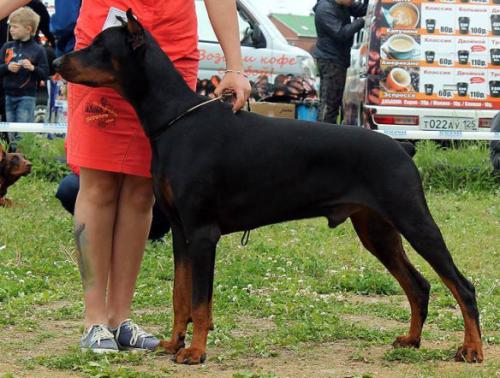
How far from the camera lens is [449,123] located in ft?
40.6

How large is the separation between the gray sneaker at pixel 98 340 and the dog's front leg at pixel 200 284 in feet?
1.33

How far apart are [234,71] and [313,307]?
1634mm

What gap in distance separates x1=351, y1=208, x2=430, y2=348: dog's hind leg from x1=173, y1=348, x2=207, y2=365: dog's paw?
1.02m

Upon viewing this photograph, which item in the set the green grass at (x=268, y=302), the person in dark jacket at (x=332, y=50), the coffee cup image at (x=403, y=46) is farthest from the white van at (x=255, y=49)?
the green grass at (x=268, y=302)

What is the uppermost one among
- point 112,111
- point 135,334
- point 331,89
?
point 112,111

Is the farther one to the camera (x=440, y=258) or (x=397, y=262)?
(x=397, y=262)

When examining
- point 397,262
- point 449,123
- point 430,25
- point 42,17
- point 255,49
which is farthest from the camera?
point 255,49

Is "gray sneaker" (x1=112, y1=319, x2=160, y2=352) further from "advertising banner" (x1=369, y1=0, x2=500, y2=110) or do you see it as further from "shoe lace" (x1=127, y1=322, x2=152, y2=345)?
"advertising banner" (x1=369, y1=0, x2=500, y2=110)

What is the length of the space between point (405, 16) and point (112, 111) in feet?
26.4

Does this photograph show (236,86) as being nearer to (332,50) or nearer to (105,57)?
(105,57)

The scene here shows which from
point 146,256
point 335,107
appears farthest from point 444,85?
point 146,256

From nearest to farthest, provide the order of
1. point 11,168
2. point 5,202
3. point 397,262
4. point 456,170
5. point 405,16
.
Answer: point 397,262, point 5,202, point 11,168, point 456,170, point 405,16

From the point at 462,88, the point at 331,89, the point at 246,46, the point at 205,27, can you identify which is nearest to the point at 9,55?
the point at 205,27

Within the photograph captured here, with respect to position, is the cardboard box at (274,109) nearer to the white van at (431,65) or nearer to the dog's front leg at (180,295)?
the white van at (431,65)
